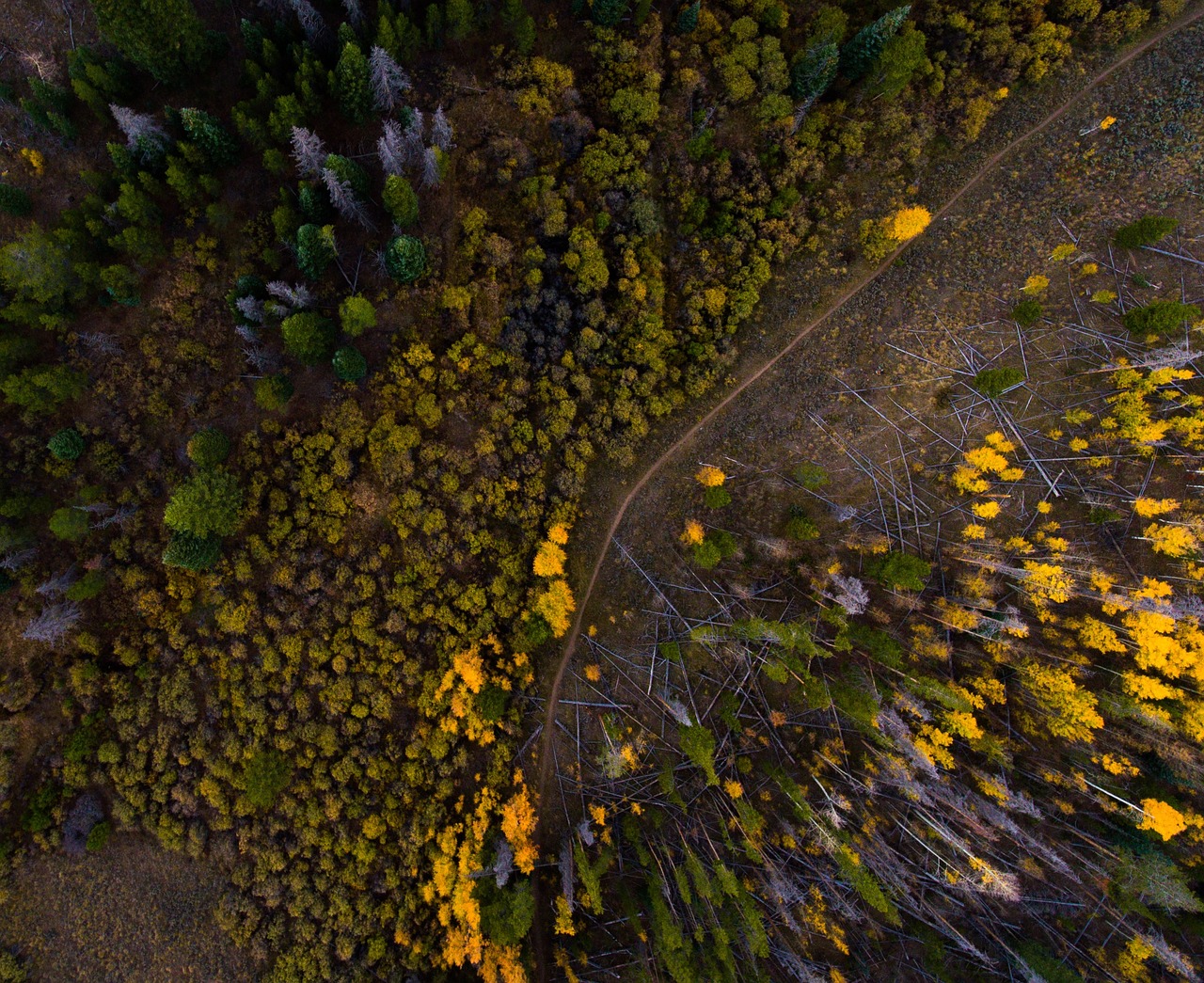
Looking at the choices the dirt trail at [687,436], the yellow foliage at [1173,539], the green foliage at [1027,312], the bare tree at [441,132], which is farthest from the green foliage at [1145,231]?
the bare tree at [441,132]

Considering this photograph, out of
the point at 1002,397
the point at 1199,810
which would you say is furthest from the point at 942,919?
the point at 1002,397

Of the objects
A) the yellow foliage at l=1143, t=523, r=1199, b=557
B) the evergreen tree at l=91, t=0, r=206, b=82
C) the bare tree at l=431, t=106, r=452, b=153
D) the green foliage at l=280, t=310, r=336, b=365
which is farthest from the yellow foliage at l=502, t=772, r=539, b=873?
the evergreen tree at l=91, t=0, r=206, b=82

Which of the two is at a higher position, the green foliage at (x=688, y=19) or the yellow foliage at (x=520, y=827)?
the green foliage at (x=688, y=19)

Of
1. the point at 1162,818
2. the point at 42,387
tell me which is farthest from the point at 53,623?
the point at 1162,818

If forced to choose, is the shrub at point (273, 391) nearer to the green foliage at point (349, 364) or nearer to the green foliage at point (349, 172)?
the green foliage at point (349, 364)

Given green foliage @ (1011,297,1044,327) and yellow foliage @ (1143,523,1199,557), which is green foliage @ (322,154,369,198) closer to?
green foliage @ (1011,297,1044,327)

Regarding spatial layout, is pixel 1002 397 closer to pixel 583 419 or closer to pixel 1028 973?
pixel 583 419
